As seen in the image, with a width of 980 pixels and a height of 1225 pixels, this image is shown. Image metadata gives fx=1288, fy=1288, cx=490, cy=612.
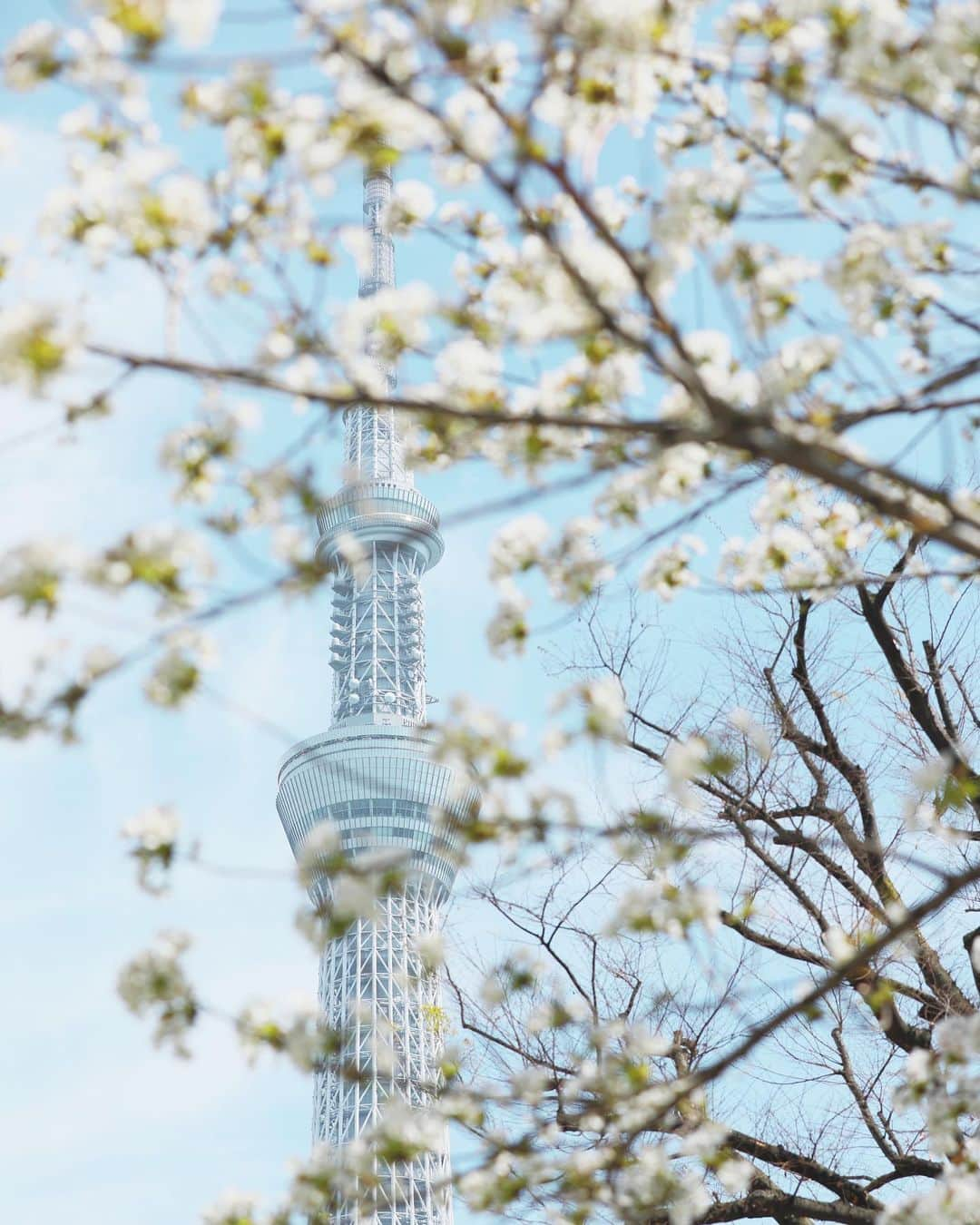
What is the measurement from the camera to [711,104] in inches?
115

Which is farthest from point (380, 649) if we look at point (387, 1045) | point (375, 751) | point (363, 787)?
point (387, 1045)

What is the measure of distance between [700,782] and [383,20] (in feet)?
13.1

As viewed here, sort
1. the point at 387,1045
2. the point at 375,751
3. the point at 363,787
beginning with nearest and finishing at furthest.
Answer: the point at 387,1045 < the point at 363,787 < the point at 375,751

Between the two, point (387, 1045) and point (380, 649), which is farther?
point (380, 649)

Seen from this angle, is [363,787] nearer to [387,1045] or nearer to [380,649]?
[380,649]

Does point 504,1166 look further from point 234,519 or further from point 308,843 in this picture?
point 234,519

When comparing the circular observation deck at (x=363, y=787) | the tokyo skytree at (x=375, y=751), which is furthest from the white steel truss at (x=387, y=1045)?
the circular observation deck at (x=363, y=787)

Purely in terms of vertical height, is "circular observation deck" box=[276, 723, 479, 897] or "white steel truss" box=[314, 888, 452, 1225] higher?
"circular observation deck" box=[276, 723, 479, 897]

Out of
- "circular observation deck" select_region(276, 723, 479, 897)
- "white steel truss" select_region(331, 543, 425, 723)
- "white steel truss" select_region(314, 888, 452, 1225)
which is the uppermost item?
"white steel truss" select_region(331, 543, 425, 723)

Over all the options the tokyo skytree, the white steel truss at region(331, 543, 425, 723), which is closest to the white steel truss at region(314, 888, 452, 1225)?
the tokyo skytree

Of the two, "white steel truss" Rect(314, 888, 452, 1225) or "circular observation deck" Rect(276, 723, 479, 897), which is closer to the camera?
"white steel truss" Rect(314, 888, 452, 1225)

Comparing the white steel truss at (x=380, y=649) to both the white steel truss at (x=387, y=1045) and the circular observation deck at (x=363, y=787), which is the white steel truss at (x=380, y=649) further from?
the white steel truss at (x=387, y=1045)

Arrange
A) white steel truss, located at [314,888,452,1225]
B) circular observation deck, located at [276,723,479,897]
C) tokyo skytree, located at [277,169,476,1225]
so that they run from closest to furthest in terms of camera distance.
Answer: white steel truss, located at [314,888,452,1225], tokyo skytree, located at [277,169,476,1225], circular observation deck, located at [276,723,479,897]

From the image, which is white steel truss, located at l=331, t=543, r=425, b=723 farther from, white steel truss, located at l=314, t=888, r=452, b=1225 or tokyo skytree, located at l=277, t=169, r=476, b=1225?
white steel truss, located at l=314, t=888, r=452, b=1225
